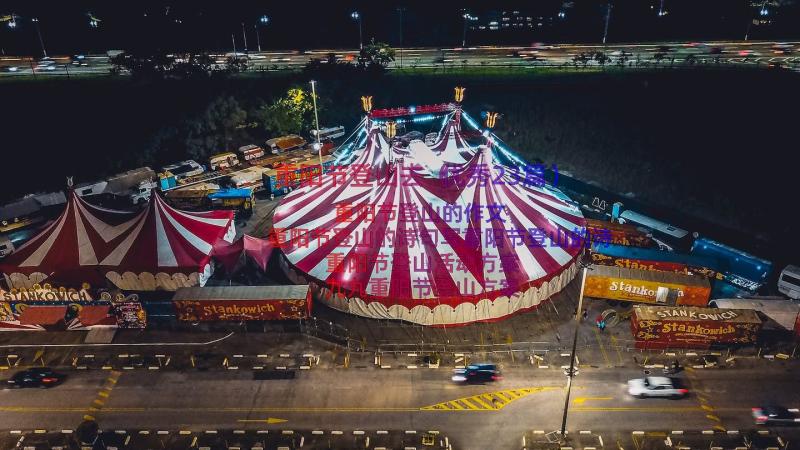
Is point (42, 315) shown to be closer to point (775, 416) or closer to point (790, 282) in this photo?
point (775, 416)

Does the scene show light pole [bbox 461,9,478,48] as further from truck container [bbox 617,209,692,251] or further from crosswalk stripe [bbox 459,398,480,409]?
crosswalk stripe [bbox 459,398,480,409]

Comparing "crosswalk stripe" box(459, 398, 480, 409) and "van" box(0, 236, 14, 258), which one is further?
"van" box(0, 236, 14, 258)

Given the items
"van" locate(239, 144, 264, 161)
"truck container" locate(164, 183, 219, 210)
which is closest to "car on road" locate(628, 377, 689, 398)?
"truck container" locate(164, 183, 219, 210)

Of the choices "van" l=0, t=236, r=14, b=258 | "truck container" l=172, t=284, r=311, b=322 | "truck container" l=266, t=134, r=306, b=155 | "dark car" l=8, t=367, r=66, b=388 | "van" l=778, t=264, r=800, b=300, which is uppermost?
"truck container" l=266, t=134, r=306, b=155

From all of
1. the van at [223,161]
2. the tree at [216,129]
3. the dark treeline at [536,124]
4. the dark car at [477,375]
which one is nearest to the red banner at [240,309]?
the dark car at [477,375]

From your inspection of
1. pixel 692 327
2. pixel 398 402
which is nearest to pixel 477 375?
pixel 398 402

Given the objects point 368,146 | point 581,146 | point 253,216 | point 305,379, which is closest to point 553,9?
point 581,146
